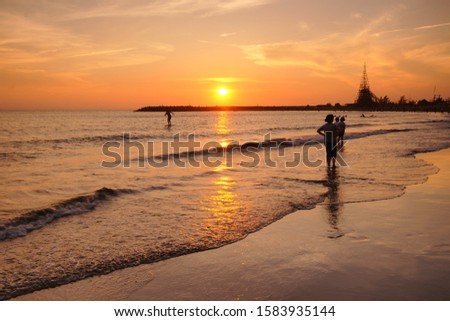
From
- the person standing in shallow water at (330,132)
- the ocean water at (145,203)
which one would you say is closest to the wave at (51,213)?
the ocean water at (145,203)

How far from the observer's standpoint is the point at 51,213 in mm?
7793

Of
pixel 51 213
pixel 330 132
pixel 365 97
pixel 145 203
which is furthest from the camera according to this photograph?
pixel 365 97

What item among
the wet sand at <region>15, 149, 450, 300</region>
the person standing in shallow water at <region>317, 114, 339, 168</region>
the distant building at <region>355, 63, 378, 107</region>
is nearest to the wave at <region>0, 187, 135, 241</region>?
the wet sand at <region>15, 149, 450, 300</region>

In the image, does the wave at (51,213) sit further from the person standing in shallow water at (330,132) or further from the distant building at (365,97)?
the distant building at (365,97)

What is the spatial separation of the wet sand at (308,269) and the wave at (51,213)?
2782 mm

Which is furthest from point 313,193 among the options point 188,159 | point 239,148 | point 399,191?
point 239,148

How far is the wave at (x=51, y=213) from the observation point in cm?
671

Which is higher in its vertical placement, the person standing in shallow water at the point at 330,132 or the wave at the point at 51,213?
the person standing in shallow water at the point at 330,132

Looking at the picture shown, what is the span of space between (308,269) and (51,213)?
18.6 ft

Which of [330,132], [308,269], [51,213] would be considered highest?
[330,132]

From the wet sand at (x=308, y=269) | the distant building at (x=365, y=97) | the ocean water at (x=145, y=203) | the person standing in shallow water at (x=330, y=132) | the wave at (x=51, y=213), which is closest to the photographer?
the wet sand at (x=308, y=269)

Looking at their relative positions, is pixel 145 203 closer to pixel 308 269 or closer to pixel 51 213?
pixel 51 213

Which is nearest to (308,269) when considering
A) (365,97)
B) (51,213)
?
(51,213)

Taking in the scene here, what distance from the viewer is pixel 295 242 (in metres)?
6.00
